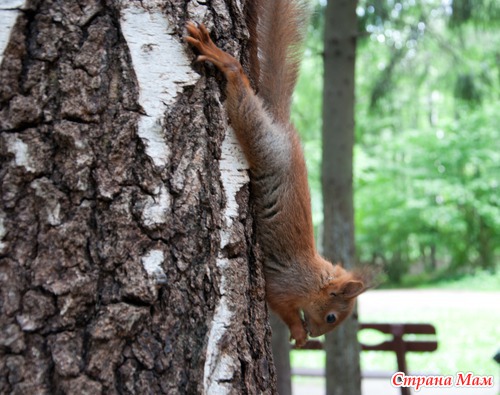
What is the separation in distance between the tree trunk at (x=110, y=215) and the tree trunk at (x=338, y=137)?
2820mm

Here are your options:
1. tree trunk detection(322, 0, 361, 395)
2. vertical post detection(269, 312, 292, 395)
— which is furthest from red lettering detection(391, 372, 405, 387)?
vertical post detection(269, 312, 292, 395)

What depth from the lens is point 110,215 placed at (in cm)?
128

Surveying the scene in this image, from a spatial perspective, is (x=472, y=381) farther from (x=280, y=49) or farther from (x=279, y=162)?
(x=280, y=49)

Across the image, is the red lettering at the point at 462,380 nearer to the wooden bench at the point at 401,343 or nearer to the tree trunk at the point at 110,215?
the wooden bench at the point at 401,343

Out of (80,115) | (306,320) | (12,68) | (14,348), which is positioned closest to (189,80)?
(80,115)

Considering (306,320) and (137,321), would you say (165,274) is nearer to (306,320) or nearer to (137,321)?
(137,321)

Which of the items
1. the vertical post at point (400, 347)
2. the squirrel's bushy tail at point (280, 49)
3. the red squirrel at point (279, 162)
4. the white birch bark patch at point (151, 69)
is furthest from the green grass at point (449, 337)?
the white birch bark patch at point (151, 69)

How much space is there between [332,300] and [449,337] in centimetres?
744

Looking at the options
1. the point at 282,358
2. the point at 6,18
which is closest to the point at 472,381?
the point at 282,358

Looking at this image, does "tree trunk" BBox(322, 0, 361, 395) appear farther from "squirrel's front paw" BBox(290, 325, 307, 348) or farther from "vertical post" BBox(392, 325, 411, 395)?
"squirrel's front paw" BBox(290, 325, 307, 348)

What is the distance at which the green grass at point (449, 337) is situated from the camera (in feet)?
24.5

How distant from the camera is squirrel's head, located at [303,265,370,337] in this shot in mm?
2680

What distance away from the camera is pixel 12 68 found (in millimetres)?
1242

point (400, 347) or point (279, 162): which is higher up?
point (279, 162)
